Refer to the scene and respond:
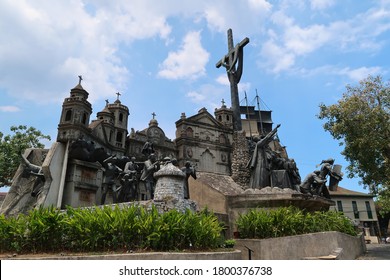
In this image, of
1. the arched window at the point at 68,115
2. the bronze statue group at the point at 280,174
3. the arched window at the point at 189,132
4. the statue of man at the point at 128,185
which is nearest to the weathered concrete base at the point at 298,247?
the bronze statue group at the point at 280,174

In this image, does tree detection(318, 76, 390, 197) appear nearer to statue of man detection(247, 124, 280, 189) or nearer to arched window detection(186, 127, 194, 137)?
statue of man detection(247, 124, 280, 189)

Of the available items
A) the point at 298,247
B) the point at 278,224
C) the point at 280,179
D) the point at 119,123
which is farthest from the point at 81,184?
the point at 119,123

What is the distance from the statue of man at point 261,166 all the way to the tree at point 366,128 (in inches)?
A: 161

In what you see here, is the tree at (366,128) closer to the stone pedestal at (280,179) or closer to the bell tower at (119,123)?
the stone pedestal at (280,179)

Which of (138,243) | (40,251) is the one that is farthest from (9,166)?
(138,243)

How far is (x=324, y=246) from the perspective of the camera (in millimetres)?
9094

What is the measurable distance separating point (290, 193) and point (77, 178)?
11486 millimetres

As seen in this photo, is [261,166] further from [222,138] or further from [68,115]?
[222,138]

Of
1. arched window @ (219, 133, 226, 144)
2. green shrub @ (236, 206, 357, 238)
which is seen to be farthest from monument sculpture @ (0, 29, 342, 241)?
arched window @ (219, 133, 226, 144)

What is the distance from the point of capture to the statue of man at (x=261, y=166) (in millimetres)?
14094

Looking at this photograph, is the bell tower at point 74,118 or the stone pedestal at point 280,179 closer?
the stone pedestal at point 280,179

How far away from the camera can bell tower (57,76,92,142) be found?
1845 centimetres

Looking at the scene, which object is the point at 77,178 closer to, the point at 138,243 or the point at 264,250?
the point at 138,243

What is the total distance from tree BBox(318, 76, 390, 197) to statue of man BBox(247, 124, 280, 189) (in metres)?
4.08
